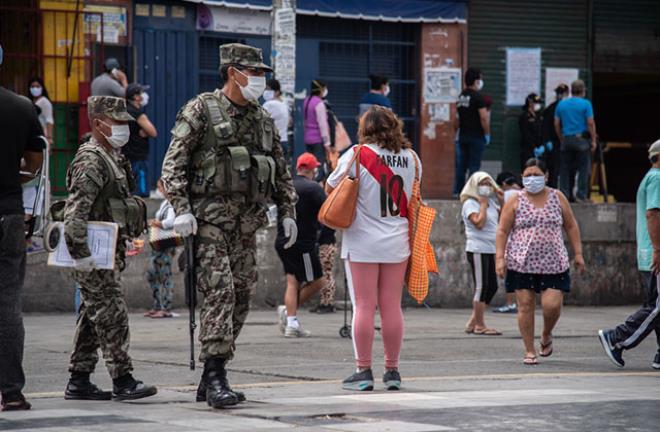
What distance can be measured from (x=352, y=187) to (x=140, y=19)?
12196 millimetres

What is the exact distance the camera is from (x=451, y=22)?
Answer: 76.5 feet

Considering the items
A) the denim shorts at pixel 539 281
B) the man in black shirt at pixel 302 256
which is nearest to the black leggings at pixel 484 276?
the man in black shirt at pixel 302 256

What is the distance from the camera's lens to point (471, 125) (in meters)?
20.1

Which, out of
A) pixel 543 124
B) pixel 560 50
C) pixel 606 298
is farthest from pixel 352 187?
pixel 560 50

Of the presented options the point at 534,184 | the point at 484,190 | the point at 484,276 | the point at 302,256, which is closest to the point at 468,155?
the point at 484,190

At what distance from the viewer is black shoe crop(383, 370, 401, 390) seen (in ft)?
30.8

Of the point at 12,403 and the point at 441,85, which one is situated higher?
the point at 441,85

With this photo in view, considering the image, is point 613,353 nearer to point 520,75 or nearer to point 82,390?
point 82,390

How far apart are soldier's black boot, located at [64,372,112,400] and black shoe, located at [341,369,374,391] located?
5.26ft

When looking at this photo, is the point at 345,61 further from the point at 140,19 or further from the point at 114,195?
the point at 114,195

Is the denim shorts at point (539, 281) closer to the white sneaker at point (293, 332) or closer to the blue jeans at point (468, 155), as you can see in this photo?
the white sneaker at point (293, 332)

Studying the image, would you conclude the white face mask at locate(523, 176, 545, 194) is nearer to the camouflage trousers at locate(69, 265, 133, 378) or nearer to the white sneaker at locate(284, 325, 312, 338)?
the white sneaker at locate(284, 325, 312, 338)

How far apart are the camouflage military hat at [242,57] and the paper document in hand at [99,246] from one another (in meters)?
1.24

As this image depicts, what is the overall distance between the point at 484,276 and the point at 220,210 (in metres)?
6.81
